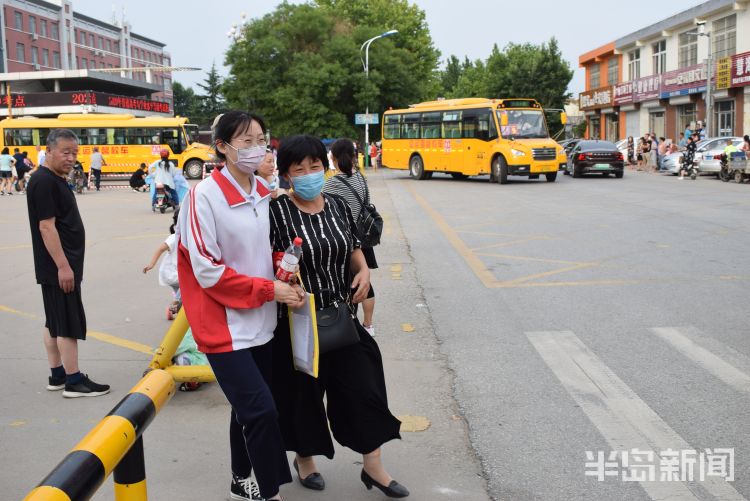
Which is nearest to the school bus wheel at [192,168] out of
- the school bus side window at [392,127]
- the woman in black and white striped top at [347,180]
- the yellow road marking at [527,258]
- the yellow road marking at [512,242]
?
the school bus side window at [392,127]

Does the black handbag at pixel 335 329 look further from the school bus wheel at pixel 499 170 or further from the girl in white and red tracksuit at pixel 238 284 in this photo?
the school bus wheel at pixel 499 170

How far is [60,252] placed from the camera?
17.5 feet

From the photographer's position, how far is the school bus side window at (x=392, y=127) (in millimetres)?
35344

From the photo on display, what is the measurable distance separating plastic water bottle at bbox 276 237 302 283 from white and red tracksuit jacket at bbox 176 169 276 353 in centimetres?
6

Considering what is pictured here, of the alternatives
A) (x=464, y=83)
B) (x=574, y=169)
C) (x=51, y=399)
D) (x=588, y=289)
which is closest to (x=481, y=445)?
(x=51, y=399)

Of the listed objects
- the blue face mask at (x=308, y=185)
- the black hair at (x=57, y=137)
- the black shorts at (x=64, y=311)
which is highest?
the black hair at (x=57, y=137)

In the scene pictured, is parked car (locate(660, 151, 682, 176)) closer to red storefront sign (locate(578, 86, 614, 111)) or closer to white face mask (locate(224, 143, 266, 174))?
red storefront sign (locate(578, 86, 614, 111))

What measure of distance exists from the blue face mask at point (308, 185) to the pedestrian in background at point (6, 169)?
95.6ft

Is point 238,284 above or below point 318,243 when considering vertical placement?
below


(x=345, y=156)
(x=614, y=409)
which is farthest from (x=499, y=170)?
(x=614, y=409)

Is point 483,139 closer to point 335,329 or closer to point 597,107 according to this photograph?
point 335,329

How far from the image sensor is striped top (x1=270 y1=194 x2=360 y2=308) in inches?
141

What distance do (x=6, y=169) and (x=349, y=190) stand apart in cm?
2742

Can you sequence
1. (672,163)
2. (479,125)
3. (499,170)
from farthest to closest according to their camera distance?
(672,163) < (479,125) < (499,170)
